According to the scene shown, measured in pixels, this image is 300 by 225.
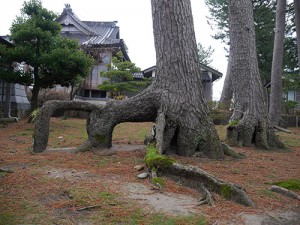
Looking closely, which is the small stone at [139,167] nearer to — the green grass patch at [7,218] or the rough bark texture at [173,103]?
the rough bark texture at [173,103]

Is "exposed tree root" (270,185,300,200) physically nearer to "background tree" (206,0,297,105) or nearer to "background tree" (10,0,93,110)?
"background tree" (10,0,93,110)

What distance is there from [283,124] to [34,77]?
36.5 feet

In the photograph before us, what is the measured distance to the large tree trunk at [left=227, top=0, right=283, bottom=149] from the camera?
6727mm

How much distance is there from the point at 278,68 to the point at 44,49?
31.0ft

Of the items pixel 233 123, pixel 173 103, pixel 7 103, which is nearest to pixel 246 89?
pixel 233 123

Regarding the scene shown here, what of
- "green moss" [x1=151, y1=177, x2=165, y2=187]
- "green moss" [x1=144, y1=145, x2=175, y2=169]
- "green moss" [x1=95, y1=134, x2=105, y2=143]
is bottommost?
"green moss" [x1=151, y1=177, x2=165, y2=187]

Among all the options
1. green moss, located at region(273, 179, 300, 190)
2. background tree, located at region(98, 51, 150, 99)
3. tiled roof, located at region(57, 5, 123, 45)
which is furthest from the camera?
tiled roof, located at region(57, 5, 123, 45)

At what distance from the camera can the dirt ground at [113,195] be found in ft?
7.52

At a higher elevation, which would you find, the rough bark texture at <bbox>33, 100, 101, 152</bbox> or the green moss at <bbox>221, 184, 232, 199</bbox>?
the rough bark texture at <bbox>33, 100, 101, 152</bbox>

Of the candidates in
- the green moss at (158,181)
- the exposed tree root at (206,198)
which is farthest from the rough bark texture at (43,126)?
the exposed tree root at (206,198)

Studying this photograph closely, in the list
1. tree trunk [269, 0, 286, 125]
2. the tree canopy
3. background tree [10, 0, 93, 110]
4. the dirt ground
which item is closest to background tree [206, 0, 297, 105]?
the tree canopy

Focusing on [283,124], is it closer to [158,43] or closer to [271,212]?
[158,43]

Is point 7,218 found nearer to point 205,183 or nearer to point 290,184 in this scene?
point 205,183

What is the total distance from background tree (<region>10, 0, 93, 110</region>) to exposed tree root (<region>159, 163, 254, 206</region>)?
7.91m
